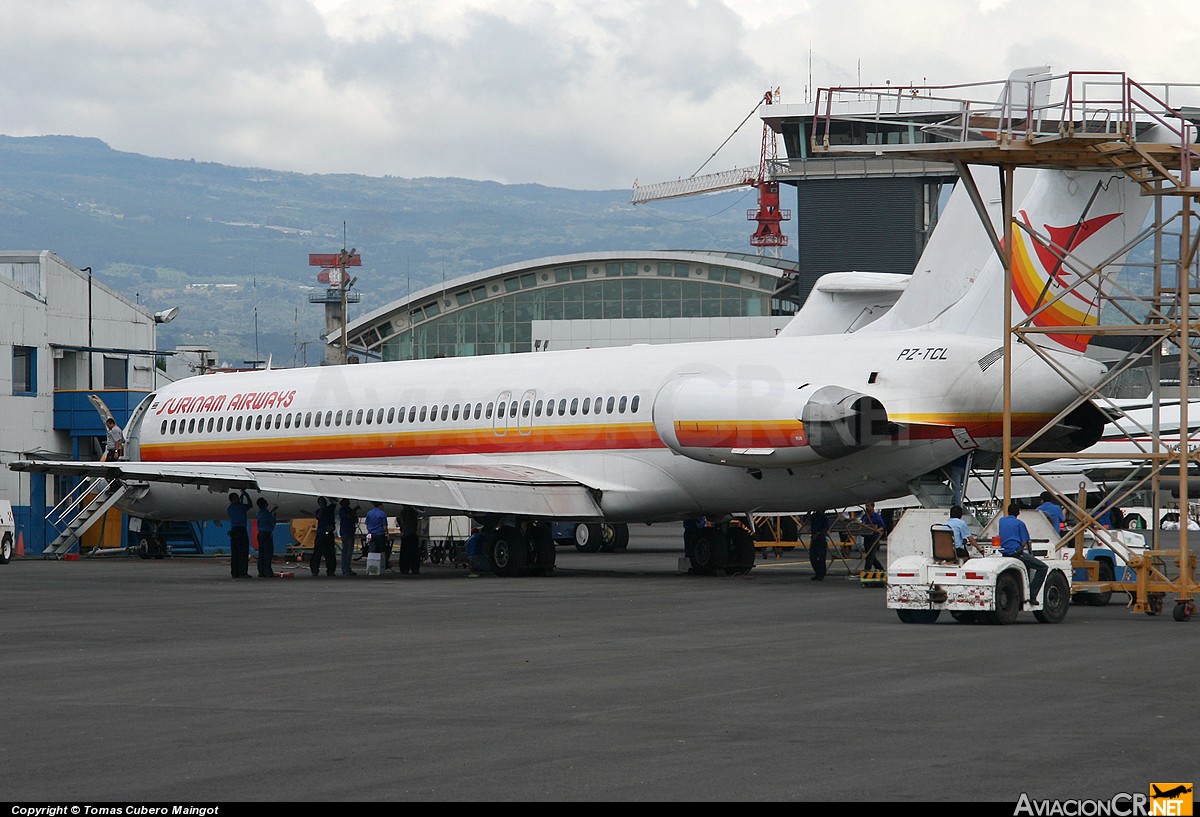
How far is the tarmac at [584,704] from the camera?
9547 millimetres

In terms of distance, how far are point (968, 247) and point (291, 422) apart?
15017 mm

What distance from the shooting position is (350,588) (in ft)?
93.6

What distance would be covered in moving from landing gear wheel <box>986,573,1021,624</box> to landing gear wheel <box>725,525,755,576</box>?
39.4 ft

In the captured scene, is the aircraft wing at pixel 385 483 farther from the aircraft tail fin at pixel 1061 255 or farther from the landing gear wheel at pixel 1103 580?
the landing gear wheel at pixel 1103 580

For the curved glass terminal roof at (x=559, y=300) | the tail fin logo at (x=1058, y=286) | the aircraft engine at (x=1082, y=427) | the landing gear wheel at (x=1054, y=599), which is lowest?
the landing gear wheel at (x=1054, y=599)

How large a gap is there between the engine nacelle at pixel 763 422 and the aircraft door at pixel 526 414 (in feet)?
12.8

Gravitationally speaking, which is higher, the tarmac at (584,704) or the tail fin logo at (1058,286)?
the tail fin logo at (1058,286)

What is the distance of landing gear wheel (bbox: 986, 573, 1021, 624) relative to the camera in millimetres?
20391

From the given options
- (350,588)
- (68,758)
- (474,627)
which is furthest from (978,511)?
(68,758)

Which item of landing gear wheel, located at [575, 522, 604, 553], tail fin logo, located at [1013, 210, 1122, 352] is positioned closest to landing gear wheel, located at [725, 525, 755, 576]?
tail fin logo, located at [1013, 210, 1122, 352]

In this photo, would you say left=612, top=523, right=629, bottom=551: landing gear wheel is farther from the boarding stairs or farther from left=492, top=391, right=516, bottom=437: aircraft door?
left=492, top=391, right=516, bottom=437: aircraft door

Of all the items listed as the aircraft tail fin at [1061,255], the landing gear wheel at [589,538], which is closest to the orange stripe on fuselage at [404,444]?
the aircraft tail fin at [1061,255]

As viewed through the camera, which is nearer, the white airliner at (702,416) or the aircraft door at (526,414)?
the white airliner at (702,416)

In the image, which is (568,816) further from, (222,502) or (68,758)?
(222,502)
